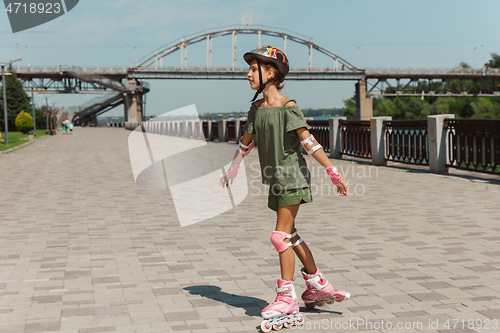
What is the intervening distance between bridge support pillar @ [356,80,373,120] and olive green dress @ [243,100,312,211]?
344 ft

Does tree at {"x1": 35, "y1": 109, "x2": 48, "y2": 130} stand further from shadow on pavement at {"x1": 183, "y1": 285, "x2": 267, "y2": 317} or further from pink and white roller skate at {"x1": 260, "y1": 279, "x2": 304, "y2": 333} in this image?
pink and white roller skate at {"x1": 260, "y1": 279, "x2": 304, "y2": 333}

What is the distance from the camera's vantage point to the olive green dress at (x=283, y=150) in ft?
12.4

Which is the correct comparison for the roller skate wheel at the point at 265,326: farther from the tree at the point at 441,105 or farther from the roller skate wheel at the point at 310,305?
the tree at the point at 441,105

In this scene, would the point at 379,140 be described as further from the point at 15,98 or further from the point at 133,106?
the point at 133,106

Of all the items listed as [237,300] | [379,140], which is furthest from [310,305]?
[379,140]

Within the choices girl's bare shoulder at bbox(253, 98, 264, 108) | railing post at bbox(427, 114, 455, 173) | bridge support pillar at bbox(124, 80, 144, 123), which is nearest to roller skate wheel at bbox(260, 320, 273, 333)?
girl's bare shoulder at bbox(253, 98, 264, 108)

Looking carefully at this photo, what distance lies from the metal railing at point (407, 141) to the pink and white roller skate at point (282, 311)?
1110 cm

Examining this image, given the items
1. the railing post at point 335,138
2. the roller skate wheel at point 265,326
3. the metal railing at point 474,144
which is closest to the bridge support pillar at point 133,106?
the railing post at point 335,138

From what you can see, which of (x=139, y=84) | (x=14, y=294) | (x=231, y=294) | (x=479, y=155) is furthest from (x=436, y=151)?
(x=139, y=84)

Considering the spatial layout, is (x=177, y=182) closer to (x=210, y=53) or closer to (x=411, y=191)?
(x=411, y=191)

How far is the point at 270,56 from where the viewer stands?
12.5ft

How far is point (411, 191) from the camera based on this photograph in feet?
34.9

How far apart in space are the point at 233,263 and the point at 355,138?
42.8 ft

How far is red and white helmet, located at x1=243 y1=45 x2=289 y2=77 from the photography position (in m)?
3.81
